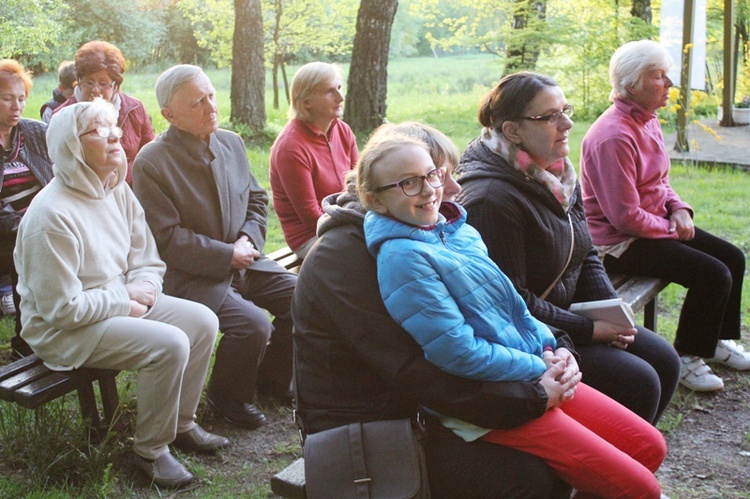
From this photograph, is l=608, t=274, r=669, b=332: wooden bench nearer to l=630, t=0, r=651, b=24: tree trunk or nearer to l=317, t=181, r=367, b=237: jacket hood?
l=317, t=181, r=367, b=237: jacket hood

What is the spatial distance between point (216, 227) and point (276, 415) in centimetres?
98

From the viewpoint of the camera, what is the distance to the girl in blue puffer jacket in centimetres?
226

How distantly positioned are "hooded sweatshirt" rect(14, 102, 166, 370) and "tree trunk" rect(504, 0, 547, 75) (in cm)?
1315

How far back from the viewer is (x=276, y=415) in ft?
13.1

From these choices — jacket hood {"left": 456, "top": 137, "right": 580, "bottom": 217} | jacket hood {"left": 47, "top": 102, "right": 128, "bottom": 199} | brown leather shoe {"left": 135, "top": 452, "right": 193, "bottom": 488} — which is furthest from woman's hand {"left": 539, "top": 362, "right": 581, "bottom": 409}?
jacket hood {"left": 47, "top": 102, "right": 128, "bottom": 199}

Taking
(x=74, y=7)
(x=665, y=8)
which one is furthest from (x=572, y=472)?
(x=74, y=7)

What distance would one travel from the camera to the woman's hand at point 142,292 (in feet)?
10.8

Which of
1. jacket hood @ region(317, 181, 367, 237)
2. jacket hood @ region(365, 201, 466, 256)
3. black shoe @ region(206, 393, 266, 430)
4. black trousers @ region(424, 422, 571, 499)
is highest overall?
jacket hood @ region(317, 181, 367, 237)

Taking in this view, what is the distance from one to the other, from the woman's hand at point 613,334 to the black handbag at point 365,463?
46.7 inches

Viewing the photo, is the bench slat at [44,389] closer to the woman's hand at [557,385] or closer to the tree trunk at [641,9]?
the woman's hand at [557,385]

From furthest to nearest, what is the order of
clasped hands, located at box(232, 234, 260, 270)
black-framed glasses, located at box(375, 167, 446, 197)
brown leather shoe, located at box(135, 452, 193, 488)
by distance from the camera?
1. clasped hands, located at box(232, 234, 260, 270)
2. brown leather shoe, located at box(135, 452, 193, 488)
3. black-framed glasses, located at box(375, 167, 446, 197)

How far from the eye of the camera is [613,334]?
317 centimetres

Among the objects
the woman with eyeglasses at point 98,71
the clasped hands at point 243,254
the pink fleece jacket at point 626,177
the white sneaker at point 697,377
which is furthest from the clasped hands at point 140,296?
the white sneaker at point 697,377

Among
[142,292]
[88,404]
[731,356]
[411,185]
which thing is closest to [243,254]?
[142,292]
